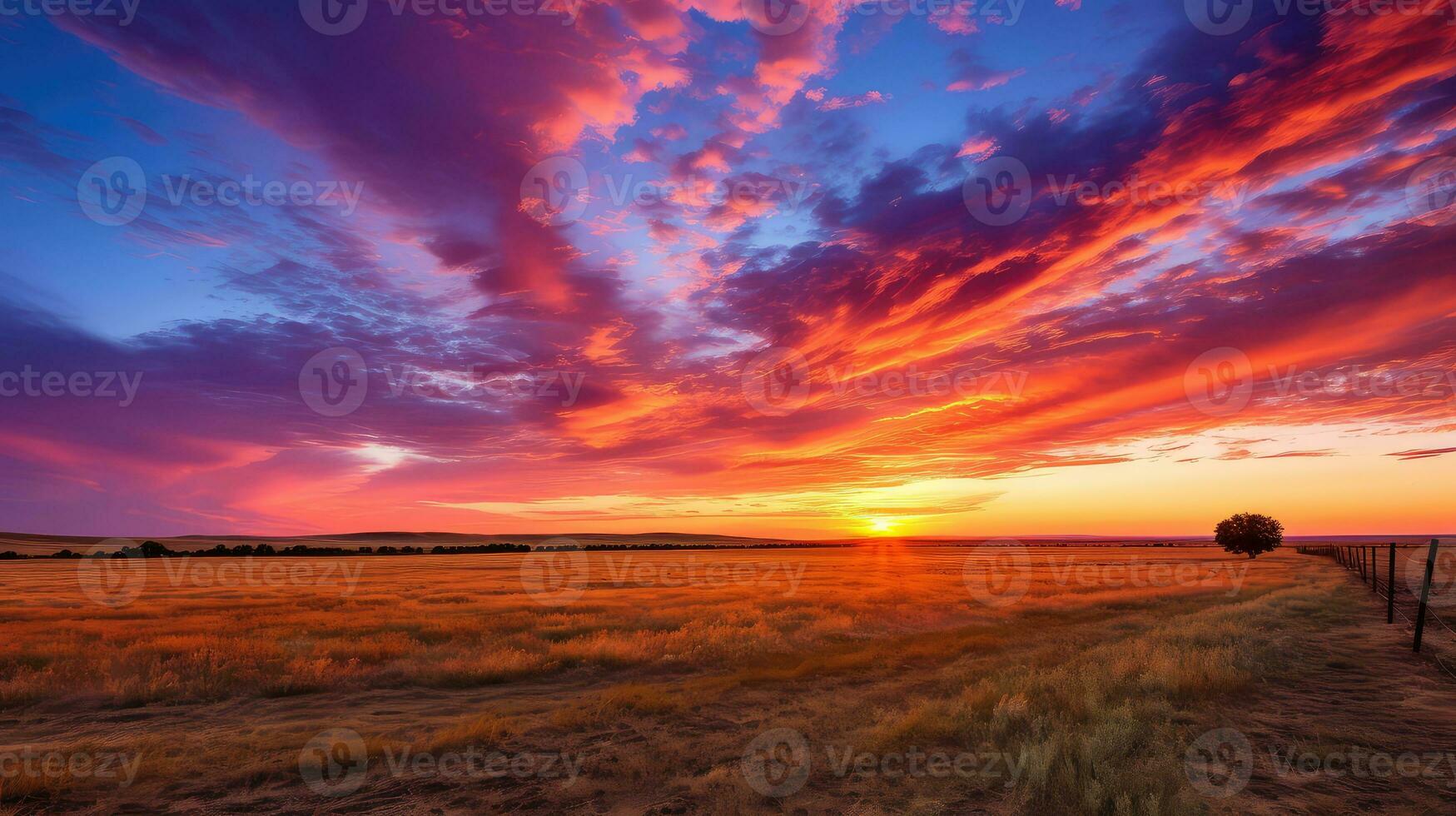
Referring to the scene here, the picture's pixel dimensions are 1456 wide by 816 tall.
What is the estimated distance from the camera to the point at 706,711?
1171 centimetres

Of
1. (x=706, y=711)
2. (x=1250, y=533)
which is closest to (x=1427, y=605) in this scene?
(x=706, y=711)

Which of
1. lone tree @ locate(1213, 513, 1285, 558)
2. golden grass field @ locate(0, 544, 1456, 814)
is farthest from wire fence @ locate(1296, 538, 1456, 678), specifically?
lone tree @ locate(1213, 513, 1285, 558)

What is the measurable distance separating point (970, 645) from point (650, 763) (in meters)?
13.1

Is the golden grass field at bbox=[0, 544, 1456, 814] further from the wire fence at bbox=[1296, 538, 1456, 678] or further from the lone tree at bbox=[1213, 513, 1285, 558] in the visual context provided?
the lone tree at bbox=[1213, 513, 1285, 558]

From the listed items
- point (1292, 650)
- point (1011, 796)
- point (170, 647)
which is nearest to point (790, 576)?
point (1292, 650)

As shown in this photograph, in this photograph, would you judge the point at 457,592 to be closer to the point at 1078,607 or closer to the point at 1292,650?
the point at 1078,607

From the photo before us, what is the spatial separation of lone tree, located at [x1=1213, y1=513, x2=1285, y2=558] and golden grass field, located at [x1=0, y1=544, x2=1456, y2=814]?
3169 inches

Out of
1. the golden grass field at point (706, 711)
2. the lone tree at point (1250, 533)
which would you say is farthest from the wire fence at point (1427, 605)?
the lone tree at point (1250, 533)

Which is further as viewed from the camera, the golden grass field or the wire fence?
the wire fence

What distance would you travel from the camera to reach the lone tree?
8612 cm

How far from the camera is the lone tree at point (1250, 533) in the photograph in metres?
86.1

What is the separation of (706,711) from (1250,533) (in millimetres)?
107344

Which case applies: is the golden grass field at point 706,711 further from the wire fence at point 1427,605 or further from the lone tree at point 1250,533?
the lone tree at point 1250,533

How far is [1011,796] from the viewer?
7.05 meters
